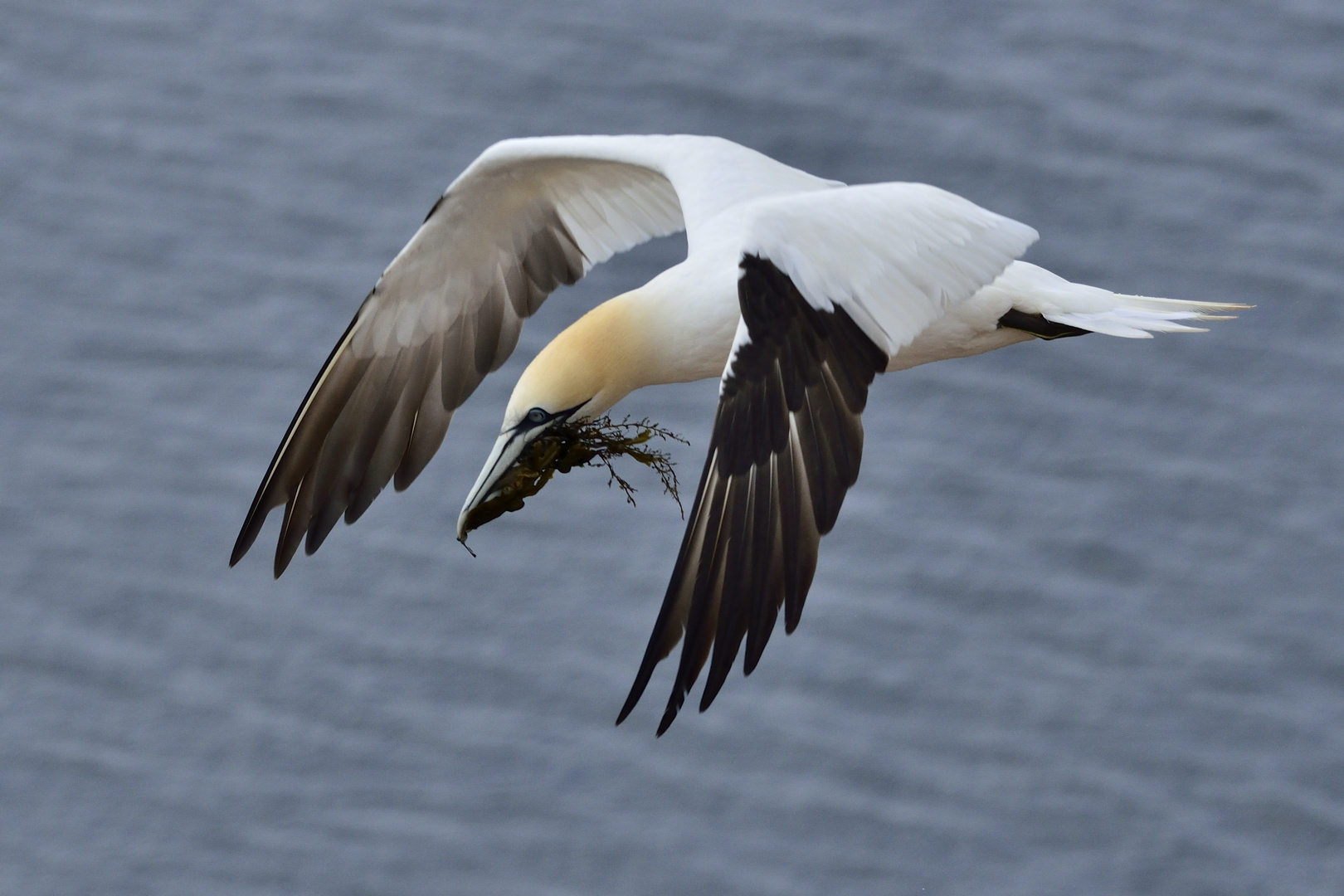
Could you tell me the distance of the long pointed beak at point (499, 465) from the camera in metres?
8.82

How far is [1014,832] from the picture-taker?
21.5 metres

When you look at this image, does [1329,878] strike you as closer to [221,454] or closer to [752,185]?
[221,454]

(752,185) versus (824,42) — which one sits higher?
(824,42)

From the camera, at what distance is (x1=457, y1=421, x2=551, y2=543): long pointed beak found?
8.82 m

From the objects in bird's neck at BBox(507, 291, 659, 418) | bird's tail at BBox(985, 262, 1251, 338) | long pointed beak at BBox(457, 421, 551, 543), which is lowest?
long pointed beak at BBox(457, 421, 551, 543)

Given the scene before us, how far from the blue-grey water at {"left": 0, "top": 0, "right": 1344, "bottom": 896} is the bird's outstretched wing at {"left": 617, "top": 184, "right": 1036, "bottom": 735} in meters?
12.5

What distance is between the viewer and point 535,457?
8.92 metres

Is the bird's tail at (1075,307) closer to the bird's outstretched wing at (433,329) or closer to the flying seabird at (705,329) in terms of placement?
the flying seabird at (705,329)

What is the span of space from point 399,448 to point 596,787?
11152 mm

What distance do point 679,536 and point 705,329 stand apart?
12.2m

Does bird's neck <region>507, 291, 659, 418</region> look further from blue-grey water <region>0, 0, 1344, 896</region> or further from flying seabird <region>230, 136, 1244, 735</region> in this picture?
blue-grey water <region>0, 0, 1344, 896</region>

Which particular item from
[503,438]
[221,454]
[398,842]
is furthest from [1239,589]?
[503,438]

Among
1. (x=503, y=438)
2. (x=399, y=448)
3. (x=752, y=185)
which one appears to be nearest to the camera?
(x=503, y=438)

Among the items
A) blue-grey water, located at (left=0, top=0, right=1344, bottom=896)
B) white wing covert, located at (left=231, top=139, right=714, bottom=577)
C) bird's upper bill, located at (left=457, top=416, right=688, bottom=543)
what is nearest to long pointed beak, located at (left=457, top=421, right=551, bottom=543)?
bird's upper bill, located at (left=457, top=416, right=688, bottom=543)
